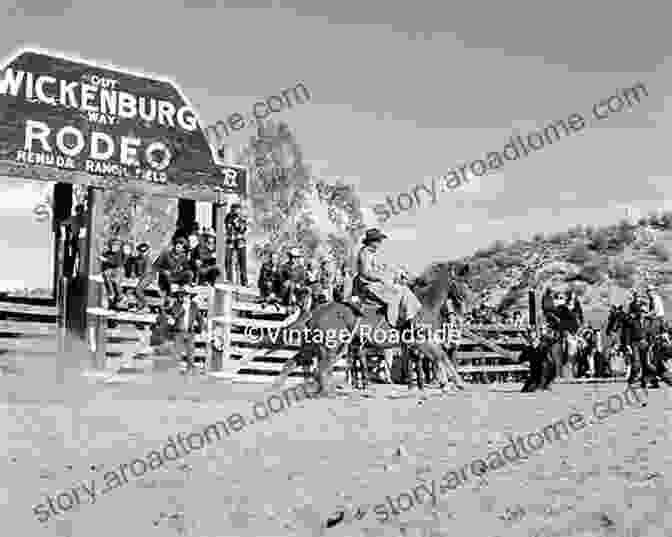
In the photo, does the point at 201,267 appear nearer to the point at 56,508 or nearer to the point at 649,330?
the point at 649,330

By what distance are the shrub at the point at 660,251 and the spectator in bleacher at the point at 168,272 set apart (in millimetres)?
31656

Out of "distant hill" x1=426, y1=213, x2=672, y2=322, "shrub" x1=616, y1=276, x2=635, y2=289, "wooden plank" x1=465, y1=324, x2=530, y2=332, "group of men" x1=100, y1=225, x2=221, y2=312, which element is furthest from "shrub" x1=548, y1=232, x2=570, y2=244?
"group of men" x1=100, y1=225, x2=221, y2=312

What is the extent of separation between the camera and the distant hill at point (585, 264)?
127 feet

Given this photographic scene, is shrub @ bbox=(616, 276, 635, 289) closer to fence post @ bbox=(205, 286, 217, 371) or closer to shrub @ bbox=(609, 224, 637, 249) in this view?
shrub @ bbox=(609, 224, 637, 249)

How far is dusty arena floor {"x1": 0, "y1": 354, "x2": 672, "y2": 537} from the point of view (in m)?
5.41

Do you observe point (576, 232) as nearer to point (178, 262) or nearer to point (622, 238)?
point (622, 238)

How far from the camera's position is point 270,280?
1823cm

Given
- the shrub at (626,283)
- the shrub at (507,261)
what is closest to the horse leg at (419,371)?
the shrub at (626,283)

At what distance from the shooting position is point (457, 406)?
10.8 metres

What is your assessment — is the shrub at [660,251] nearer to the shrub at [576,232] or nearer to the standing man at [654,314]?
the shrub at [576,232]

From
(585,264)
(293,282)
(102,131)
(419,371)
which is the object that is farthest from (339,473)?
(585,264)

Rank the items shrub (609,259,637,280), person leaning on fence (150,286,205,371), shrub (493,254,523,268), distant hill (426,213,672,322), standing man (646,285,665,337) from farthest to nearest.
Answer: shrub (493,254,523,268)
shrub (609,259,637,280)
distant hill (426,213,672,322)
standing man (646,285,665,337)
person leaning on fence (150,286,205,371)

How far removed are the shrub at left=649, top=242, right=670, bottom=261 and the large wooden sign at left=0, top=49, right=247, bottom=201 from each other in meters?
29.7

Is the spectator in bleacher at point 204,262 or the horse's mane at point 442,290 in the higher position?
the spectator in bleacher at point 204,262
